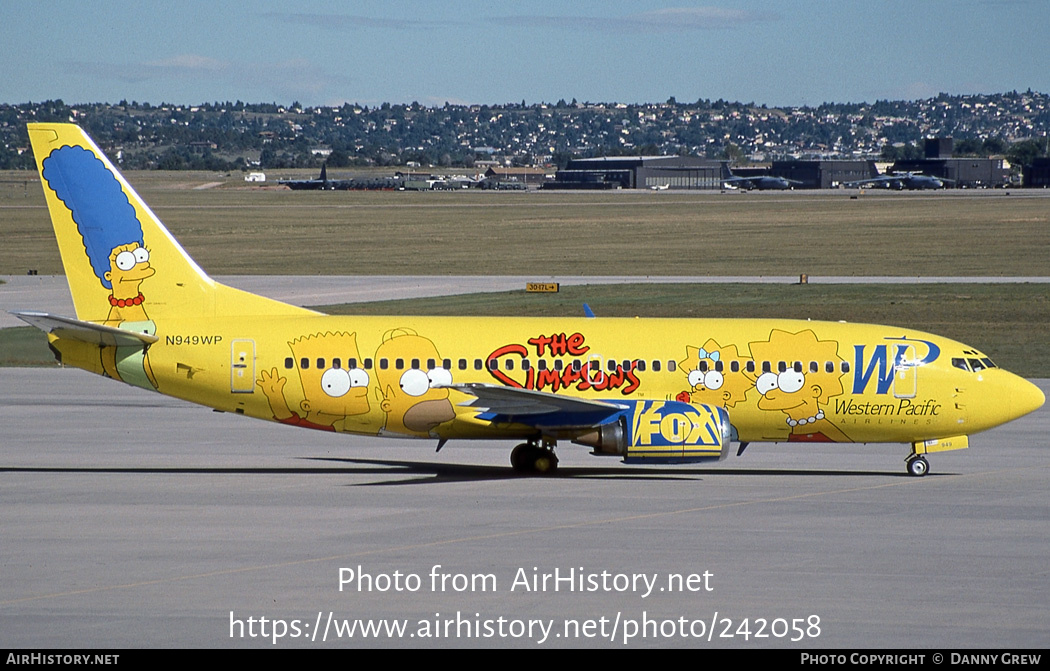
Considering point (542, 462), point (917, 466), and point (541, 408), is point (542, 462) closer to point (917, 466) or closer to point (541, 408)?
point (541, 408)

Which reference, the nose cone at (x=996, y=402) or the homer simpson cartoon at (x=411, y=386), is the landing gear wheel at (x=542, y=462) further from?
the nose cone at (x=996, y=402)

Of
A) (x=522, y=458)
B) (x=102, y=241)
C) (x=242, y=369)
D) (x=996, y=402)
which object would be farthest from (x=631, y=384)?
(x=102, y=241)

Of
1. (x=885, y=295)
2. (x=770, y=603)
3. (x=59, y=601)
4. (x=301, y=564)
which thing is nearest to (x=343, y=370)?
(x=301, y=564)

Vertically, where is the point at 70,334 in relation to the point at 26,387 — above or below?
above

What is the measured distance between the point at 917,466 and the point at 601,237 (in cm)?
9267

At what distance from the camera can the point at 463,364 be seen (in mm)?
31656

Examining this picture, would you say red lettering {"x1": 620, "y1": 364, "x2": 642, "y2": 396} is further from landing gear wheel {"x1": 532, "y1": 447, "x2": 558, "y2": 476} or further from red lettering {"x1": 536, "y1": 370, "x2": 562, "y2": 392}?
landing gear wheel {"x1": 532, "y1": 447, "x2": 558, "y2": 476}

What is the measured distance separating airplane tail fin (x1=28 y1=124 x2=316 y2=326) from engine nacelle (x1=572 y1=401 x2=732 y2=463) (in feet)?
34.7

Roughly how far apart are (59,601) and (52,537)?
15.2 feet

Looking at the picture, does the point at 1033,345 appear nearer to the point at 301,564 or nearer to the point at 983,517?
the point at 983,517

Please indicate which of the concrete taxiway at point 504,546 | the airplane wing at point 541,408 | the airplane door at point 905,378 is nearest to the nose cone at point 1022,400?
the concrete taxiway at point 504,546

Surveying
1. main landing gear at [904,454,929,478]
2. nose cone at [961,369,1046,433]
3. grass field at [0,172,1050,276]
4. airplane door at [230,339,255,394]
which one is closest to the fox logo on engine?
main landing gear at [904,454,929,478]

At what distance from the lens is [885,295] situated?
7250 centimetres
